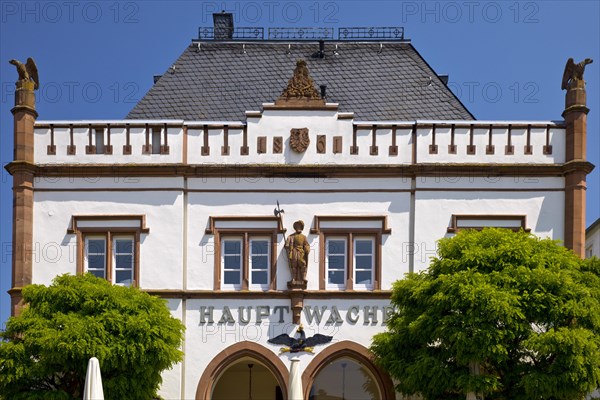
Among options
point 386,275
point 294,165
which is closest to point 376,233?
point 386,275

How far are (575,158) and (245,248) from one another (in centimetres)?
1004

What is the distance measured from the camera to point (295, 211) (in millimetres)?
30781

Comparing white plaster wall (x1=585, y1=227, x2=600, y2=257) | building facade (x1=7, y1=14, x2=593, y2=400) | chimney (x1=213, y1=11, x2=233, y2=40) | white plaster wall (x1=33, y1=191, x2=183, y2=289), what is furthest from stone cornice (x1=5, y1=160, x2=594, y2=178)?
white plaster wall (x1=585, y1=227, x2=600, y2=257)

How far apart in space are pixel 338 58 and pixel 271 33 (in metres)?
2.90

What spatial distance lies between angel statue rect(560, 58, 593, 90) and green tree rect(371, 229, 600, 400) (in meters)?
6.13

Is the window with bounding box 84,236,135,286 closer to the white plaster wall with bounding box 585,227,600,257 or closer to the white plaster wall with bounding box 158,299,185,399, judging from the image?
the white plaster wall with bounding box 158,299,185,399

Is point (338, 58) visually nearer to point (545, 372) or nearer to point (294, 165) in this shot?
point (294, 165)

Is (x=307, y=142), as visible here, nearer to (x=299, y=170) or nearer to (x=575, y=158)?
(x=299, y=170)

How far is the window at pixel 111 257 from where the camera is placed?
100ft

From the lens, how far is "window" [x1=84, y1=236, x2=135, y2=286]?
30516 millimetres

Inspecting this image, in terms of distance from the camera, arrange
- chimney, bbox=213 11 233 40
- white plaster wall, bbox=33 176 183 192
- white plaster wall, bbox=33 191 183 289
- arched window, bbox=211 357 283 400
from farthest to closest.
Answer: chimney, bbox=213 11 233 40, arched window, bbox=211 357 283 400, white plaster wall, bbox=33 176 183 192, white plaster wall, bbox=33 191 183 289

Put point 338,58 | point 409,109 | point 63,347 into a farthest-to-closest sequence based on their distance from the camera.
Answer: point 338,58
point 409,109
point 63,347

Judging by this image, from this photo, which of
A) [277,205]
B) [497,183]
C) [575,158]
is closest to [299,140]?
[277,205]

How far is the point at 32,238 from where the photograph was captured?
101 ft
